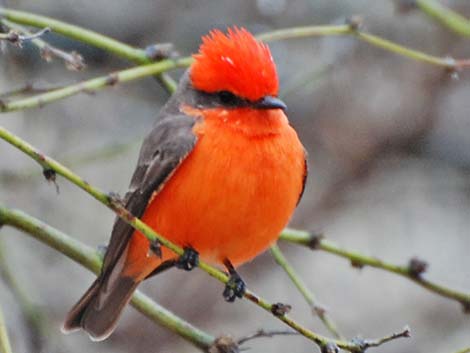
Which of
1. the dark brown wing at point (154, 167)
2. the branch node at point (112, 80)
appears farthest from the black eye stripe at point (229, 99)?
the branch node at point (112, 80)

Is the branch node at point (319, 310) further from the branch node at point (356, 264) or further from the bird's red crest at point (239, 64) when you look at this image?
the bird's red crest at point (239, 64)

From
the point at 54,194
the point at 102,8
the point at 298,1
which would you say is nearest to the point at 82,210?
the point at 54,194

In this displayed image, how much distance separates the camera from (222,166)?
3344mm

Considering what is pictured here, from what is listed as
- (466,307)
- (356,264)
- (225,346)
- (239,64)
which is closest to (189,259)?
(225,346)

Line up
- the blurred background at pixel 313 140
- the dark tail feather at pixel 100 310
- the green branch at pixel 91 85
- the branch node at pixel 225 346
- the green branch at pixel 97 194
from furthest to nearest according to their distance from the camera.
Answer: the blurred background at pixel 313 140, the dark tail feather at pixel 100 310, the branch node at pixel 225 346, the green branch at pixel 91 85, the green branch at pixel 97 194

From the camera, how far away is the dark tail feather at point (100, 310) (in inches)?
149

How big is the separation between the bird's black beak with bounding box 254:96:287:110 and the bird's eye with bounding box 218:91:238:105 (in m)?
0.09

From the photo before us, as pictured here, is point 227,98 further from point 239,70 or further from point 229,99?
point 239,70

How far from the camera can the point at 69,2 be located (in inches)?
230

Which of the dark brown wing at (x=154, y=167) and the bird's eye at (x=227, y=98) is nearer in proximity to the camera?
the dark brown wing at (x=154, y=167)

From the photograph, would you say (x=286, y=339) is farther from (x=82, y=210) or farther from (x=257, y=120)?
(x=257, y=120)

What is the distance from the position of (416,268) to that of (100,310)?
1157 mm

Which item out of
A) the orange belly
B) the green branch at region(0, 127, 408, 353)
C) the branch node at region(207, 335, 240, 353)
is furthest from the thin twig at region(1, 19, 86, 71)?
the branch node at region(207, 335, 240, 353)

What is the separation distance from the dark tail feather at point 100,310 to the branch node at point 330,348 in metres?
1.15
